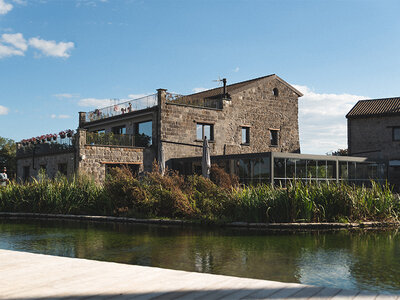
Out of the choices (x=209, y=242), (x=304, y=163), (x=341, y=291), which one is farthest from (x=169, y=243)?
(x=304, y=163)

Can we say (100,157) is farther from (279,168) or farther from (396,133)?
(396,133)

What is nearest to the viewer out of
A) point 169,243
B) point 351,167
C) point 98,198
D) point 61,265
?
point 61,265

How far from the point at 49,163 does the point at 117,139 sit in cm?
493

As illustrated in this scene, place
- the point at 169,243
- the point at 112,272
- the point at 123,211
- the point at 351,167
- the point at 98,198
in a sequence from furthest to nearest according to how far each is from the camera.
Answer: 1. the point at 351,167
2. the point at 98,198
3. the point at 123,211
4. the point at 169,243
5. the point at 112,272

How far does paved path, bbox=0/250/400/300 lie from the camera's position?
4051mm

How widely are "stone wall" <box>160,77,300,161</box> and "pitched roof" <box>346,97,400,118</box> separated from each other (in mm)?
4881

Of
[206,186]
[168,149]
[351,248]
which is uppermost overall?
[168,149]

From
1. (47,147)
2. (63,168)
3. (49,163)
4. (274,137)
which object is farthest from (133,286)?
(274,137)

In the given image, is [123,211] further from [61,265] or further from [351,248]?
[61,265]

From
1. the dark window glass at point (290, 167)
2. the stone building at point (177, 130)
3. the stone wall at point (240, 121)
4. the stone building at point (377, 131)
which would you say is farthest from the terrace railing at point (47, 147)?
the stone building at point (377, 131)

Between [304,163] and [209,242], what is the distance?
13581 mm

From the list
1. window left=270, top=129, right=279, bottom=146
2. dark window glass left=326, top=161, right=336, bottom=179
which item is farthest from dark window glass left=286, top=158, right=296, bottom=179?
window left=270, top=129, right=279, bottom=146

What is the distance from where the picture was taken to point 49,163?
27.4 m

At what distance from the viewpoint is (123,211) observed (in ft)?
48.1
